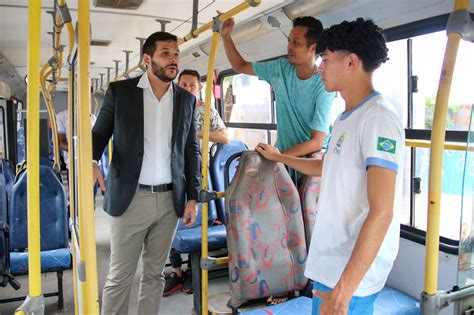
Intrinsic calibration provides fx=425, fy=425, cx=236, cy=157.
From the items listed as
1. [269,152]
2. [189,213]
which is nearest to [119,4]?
[189,213]

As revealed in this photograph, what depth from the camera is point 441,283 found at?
102 inches

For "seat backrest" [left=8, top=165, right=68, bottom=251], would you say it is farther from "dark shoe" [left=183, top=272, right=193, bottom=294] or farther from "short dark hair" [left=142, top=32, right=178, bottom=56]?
"short dark hair" [left=142, top=32, right=178, bottom=56]

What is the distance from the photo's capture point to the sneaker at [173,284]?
373 centimetres

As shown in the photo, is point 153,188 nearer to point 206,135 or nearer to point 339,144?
Result: point 206,135

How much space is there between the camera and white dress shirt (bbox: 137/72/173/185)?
233 centimetres

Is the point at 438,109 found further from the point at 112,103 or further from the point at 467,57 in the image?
the point at 112,103

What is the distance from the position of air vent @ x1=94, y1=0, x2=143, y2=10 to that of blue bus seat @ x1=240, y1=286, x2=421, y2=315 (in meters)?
2.60

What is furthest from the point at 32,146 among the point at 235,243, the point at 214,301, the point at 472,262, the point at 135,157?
the point at 214,301

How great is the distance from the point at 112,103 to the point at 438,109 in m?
1.60

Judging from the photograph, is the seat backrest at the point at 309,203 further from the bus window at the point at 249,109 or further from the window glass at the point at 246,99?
the window glass at the point at 246,99

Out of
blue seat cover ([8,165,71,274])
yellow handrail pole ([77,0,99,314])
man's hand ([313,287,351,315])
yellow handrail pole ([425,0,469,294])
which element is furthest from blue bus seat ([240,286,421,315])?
blue seat cover ([8,165,71,274])

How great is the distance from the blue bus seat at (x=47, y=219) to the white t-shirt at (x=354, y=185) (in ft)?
8.11

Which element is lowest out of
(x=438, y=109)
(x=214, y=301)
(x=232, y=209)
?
(x=214, y=301)

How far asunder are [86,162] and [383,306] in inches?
86.3
